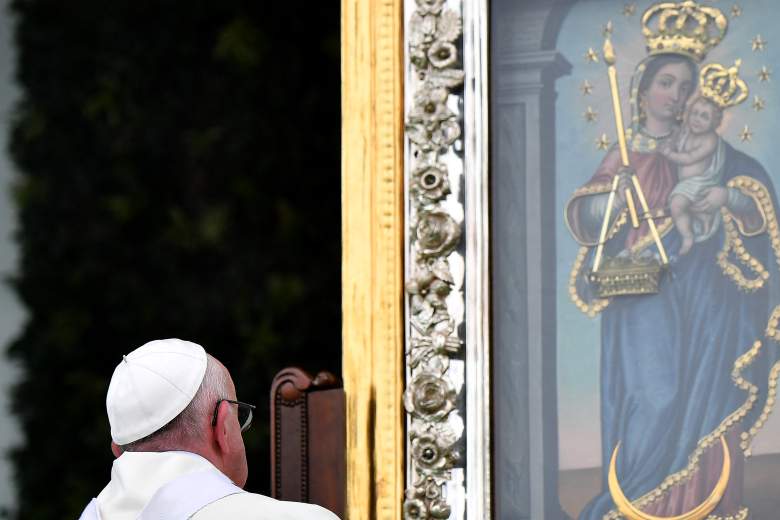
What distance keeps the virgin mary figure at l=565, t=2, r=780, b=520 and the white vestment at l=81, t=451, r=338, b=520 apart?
1.09 meters

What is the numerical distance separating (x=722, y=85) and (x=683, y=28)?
15 cm

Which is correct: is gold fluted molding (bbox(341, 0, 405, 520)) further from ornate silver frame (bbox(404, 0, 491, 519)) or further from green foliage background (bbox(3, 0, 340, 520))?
green foliage background (bbox(3, 0, 340, 520))

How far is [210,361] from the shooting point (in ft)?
9.85

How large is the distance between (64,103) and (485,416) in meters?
1.69

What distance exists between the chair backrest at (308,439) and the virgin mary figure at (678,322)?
0.56 metres

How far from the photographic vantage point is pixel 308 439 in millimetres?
3928

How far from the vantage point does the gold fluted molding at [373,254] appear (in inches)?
155

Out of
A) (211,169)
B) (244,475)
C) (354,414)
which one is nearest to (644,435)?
(354,414)

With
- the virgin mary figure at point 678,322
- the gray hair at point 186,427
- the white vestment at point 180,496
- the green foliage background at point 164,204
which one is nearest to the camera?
the white vestment at point 180,496

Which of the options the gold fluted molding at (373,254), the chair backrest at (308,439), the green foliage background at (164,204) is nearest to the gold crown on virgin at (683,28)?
the gold fluted molding at (373,254)

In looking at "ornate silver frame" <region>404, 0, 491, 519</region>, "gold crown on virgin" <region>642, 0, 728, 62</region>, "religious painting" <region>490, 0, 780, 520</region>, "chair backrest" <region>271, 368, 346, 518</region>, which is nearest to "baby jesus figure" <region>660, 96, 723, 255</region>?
"religious painting" <region>490, 0, 780, 520</region>

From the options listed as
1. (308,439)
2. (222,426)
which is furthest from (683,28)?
(222,426)

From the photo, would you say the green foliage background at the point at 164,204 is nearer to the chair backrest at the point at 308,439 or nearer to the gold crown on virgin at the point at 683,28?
the chair backrest at the point at 308,439

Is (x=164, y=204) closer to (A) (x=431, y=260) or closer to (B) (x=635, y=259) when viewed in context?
(A) (x=431, y=260)
